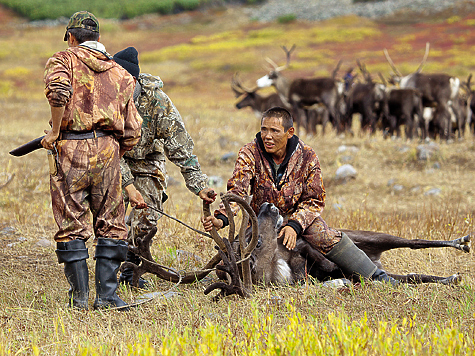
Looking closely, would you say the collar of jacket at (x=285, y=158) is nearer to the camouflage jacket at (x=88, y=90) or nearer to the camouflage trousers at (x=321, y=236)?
the camouflage trousers at (x=321, y=236)

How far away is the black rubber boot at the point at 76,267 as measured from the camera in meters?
3.64

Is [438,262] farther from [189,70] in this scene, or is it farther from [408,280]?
[189,70]

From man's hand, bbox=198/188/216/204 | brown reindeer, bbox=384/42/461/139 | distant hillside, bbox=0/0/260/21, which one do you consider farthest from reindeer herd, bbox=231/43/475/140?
distant hillside, bbox=0/0/260/21

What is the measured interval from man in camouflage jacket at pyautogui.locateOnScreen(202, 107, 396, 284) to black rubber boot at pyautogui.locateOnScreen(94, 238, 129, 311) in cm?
88

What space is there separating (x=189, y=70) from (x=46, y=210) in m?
32.2

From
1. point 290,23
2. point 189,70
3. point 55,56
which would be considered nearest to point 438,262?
point 55,56

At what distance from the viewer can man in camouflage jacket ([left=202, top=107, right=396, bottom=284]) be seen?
418 centimetres

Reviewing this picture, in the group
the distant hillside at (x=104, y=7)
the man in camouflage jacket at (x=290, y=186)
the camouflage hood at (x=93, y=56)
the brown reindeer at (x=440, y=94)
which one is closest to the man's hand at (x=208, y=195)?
the man in camouflage jacket at (x=290, y=186)

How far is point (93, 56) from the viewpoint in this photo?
3660 mm

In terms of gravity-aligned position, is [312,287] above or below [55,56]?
below

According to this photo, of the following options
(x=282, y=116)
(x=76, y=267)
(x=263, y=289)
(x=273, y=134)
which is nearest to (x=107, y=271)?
(x=76, y=267)

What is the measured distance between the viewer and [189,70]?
126ft

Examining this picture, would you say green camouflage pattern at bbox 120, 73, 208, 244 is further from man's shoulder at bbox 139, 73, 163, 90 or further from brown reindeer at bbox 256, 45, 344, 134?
brown reindeer at bbox 256, 45, 344, 134

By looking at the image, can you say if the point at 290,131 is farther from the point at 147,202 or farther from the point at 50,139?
the point at 50,139
